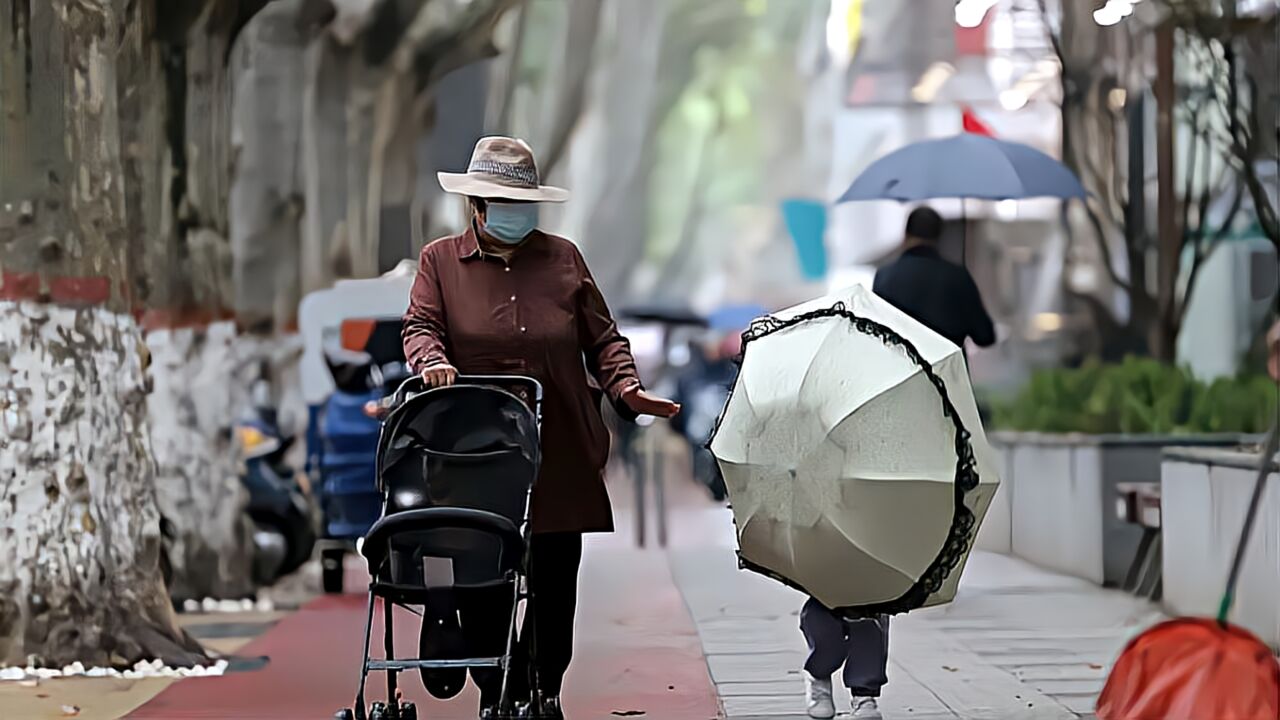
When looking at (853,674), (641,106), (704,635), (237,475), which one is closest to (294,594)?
(237,475)

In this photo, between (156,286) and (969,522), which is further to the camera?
→ (156,286)

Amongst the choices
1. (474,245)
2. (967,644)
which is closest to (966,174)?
(967,644)

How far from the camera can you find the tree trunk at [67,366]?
9.62m

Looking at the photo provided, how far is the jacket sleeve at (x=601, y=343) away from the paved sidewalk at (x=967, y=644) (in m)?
1.54

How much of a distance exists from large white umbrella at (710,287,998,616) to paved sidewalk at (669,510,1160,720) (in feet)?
3.75

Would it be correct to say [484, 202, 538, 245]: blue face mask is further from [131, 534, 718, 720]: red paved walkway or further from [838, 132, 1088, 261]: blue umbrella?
[838, 132, 1088, 261]: blue umbrella

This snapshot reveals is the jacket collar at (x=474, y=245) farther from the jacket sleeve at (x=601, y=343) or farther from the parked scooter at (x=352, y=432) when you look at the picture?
the parked scooter at (x=352, y=432)

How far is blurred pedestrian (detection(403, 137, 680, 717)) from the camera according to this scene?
7.29 m

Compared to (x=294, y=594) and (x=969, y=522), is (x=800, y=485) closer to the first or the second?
(x=969, y=522)

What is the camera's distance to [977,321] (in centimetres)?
1111

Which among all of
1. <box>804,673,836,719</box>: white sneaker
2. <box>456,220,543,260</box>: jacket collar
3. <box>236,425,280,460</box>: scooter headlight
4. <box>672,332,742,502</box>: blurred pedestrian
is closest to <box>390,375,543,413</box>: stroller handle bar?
<box>456,220,543,260</box>: jacket collar

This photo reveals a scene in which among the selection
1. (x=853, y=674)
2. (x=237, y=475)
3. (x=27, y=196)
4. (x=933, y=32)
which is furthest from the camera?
(x=933, y=32)

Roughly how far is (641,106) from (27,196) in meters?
29.4

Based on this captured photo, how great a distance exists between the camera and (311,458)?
14492mm
